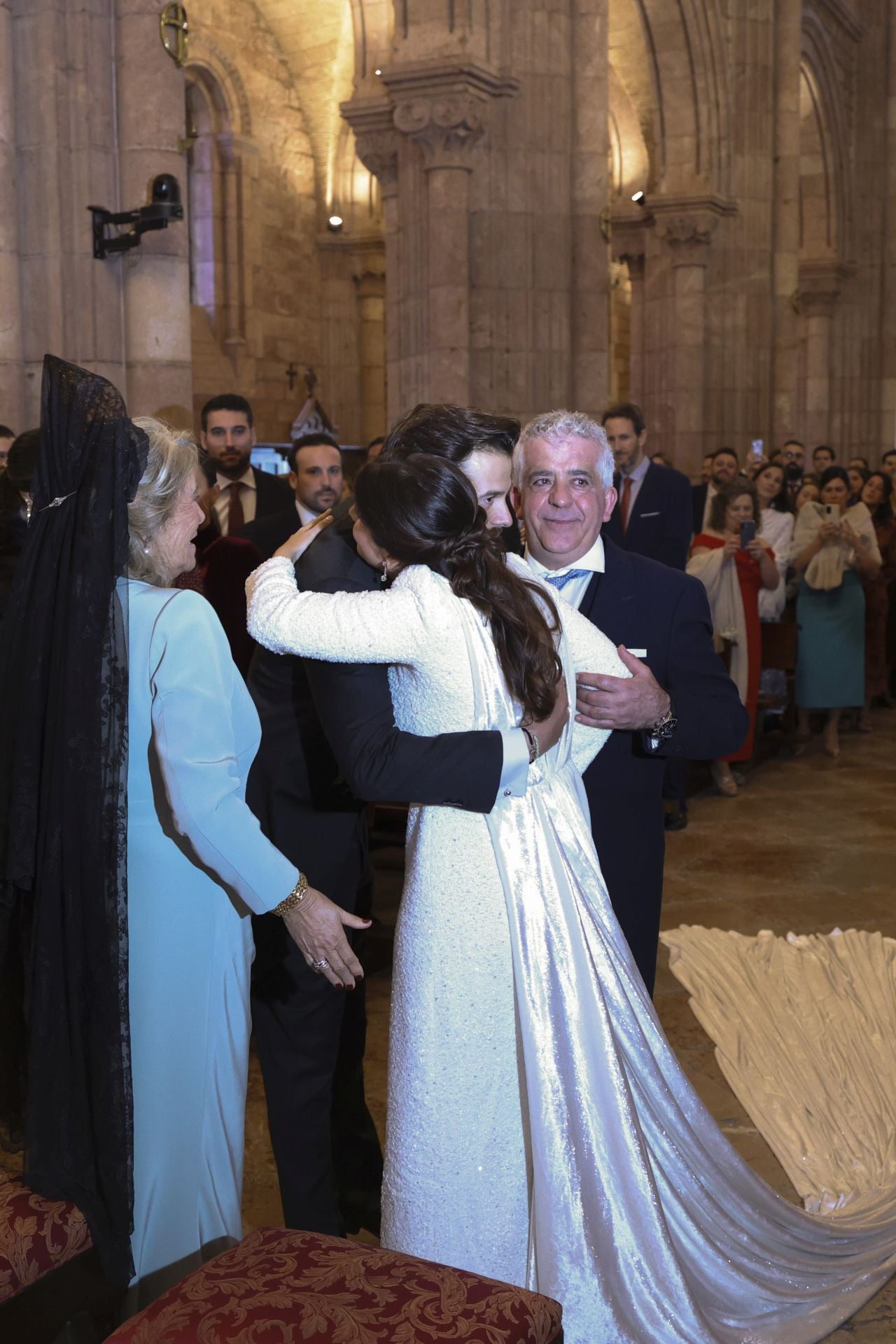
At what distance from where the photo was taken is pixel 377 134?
31.3 feet

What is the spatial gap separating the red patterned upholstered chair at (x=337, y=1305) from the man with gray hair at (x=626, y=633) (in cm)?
112

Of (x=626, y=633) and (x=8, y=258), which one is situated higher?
(x=8, y=258)

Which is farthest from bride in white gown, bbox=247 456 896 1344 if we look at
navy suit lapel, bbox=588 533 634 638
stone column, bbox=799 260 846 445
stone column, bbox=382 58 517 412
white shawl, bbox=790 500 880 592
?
stone column, bbox=799 260 846 445

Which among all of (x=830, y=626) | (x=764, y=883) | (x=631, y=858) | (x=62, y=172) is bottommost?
(x=764, y=883)

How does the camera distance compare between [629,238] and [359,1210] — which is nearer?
[359,1210]

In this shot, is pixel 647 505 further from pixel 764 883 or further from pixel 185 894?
pixel 185 894

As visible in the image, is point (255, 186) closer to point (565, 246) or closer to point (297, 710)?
point (565, 246)

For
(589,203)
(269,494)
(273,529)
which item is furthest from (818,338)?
(273,529)

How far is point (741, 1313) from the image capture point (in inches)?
93.3

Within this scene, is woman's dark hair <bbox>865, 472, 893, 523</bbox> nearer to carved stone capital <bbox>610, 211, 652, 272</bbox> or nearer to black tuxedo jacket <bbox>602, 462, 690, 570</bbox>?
black tuxedo jacket <bbox>602, 462, 690, 570</bbox>

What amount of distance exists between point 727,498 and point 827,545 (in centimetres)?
120

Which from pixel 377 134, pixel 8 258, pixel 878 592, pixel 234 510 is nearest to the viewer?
pixel 234 510

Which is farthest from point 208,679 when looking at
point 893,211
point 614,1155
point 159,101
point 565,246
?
point 893,211

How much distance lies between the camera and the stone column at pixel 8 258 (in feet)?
19.5
